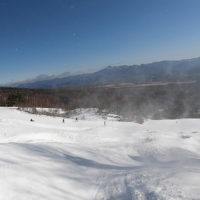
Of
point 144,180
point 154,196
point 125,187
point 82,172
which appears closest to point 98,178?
point 82,172

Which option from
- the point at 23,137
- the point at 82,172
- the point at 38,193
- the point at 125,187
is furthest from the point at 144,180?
the point at 23,137

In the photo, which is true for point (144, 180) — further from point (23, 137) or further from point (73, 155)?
point (23, 137)

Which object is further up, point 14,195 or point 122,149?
point 14,195

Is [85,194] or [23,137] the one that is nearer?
[85,194]

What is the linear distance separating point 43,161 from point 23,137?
538 centimetres

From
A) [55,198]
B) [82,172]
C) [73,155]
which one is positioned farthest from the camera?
[73,155]

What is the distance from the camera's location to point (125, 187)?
3312mm

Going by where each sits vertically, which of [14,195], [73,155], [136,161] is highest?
[14,195]

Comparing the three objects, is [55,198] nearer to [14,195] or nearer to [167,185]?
[14,195]

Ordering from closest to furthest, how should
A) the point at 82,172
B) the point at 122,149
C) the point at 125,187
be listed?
1. the point at 125,187
2. the point at 82,172
3. the point at 122,149

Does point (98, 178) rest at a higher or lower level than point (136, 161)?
higher

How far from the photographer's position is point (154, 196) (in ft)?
9.31

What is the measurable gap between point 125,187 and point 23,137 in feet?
23.9

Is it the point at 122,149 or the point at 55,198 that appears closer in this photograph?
the point at 55,198
